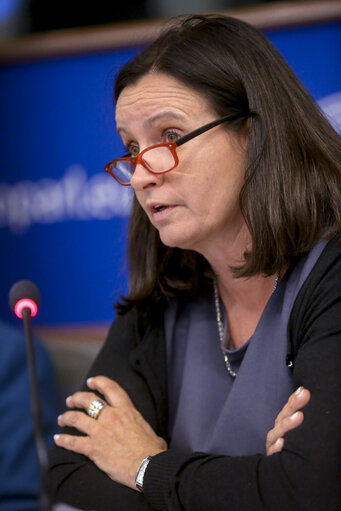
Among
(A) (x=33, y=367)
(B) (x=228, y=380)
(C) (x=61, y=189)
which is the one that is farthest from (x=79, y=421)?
(C) (x=61, y=189)

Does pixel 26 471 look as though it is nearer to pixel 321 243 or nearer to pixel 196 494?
pixel 196 494

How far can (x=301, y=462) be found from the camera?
105 cm

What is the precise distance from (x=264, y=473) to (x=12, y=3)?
2.37 meters

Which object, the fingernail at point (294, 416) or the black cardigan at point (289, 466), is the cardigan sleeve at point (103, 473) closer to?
the black cardigan at point (289, 466)

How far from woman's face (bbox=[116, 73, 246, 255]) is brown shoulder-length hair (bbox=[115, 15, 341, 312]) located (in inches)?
1.1

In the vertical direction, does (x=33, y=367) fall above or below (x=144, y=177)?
below

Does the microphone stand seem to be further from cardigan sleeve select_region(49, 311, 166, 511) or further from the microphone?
cardigan sleeve select_region(49, 311, 166, 511)

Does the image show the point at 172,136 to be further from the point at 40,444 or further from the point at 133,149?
the point at 40,444

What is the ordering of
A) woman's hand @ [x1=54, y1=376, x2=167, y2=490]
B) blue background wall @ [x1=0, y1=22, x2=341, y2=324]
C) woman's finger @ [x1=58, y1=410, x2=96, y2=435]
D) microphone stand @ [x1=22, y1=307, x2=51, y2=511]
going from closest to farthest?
microphone stand @ [x1=22, y1=307, x2=51, y2=511] → woman's hand @ [x1=54, y1=376, x2=167, y2=490] → woman's finger @ [x1=58, y1=410, x2=96, y2=435] → blue background wall @ [x1=0, y1=22, x2=341, y2=324]

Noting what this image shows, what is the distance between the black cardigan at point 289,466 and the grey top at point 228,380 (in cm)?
6

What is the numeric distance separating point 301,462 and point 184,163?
58 centimetres

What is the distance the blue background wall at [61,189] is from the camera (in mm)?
2447

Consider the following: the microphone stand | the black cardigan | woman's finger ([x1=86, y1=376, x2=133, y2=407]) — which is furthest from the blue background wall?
the microphone stand

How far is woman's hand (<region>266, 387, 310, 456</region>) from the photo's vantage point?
3.60 ft
